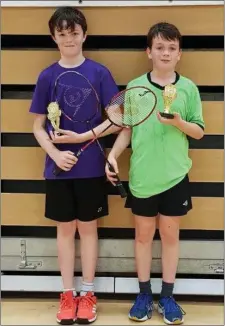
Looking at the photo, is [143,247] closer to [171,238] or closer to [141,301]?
[171,238]

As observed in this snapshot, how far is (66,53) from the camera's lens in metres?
2.53

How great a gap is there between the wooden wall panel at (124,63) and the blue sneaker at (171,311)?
4.23 ft

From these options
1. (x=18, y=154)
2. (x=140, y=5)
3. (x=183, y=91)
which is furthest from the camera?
(x=18, y=154)

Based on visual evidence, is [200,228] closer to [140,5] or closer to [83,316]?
[83,316]

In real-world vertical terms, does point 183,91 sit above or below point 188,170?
above

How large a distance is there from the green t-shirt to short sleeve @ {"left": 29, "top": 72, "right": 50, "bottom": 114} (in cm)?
49

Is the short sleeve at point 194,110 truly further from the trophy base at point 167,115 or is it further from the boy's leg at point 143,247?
the boy's leg at point 143,247

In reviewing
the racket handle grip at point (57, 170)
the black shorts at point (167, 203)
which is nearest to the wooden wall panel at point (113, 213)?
the black shorts at point (167, 203)

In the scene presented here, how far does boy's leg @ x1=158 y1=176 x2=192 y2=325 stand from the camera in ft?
8.44

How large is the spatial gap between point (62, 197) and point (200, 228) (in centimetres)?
89

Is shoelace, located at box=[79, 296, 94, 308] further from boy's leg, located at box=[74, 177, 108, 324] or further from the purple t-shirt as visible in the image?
the purple t-shirt

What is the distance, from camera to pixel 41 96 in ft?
8.48

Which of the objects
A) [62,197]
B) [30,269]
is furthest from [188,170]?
[30,269]

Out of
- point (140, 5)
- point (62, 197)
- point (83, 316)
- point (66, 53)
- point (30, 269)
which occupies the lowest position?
point (83, 316)
